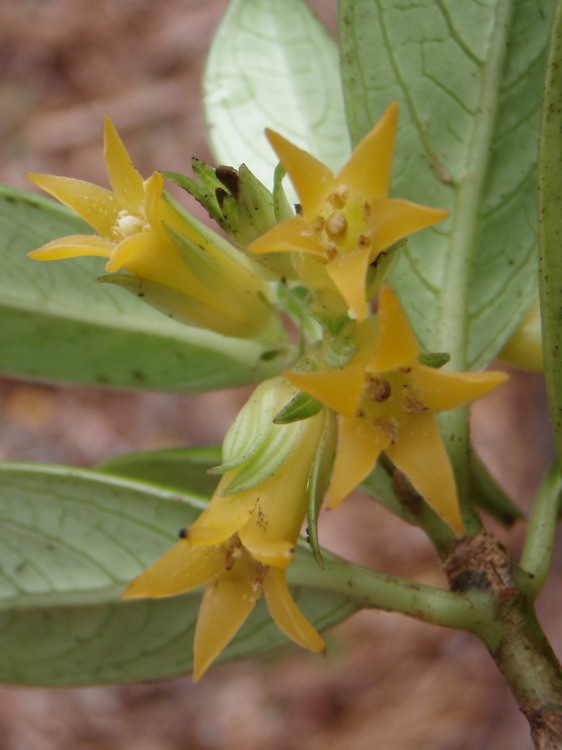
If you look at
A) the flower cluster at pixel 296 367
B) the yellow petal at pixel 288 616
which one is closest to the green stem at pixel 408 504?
the flower cluster at pixel 296 367

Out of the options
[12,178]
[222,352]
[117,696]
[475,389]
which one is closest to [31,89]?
[12,178]

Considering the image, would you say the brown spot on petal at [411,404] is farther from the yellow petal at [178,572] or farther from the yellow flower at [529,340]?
the yellow flower at [529,340]

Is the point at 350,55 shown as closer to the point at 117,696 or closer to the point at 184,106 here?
the point at 117,696

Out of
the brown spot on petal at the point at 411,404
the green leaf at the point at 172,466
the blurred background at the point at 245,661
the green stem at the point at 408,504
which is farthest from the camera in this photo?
the blurred background at the point at 245,661

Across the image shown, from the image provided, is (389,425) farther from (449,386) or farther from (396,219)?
(396,219)

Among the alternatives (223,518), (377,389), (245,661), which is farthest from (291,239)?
(245,661)

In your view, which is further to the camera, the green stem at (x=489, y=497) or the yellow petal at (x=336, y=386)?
the green stem at (x=489, y=497)

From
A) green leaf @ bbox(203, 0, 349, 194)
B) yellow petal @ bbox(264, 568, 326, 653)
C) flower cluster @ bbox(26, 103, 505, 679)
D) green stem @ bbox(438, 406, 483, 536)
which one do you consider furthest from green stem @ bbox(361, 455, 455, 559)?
green leaf @ bbox(203, 0, 349, 194)
